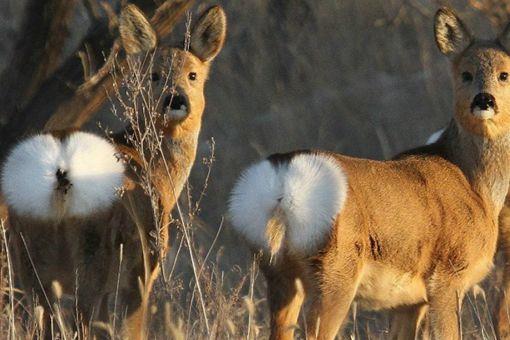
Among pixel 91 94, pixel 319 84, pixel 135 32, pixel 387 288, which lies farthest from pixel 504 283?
pixel 319 84

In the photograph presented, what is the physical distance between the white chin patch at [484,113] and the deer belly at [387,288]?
119cm

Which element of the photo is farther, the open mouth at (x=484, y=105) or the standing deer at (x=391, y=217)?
the open mouth at (x=484, y=105)

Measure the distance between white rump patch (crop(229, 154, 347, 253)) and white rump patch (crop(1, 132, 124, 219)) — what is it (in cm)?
75

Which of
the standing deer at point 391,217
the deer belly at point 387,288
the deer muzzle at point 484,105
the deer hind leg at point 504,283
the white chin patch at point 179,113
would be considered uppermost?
the deer muzzle at point 484,105

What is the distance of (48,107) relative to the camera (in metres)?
10.5

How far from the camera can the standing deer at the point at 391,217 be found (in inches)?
292

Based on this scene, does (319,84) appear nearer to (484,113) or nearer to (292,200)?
(484,113)

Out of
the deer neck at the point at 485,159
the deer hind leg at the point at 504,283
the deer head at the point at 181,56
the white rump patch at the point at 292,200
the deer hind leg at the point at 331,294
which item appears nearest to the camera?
the white rump patch at the point at 292,200

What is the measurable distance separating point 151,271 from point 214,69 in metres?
7.76

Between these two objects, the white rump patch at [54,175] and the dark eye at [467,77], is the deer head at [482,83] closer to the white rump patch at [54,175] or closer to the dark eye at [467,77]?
the dark eye at [467,77]

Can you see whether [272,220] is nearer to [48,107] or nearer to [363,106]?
[48,107]

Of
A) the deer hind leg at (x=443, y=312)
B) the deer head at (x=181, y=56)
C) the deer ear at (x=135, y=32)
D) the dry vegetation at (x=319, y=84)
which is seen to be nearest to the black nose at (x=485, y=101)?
the deer hind leg at (x=443, y=312)

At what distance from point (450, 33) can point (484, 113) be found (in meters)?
0.90

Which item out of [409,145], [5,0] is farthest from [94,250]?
[5,0]
